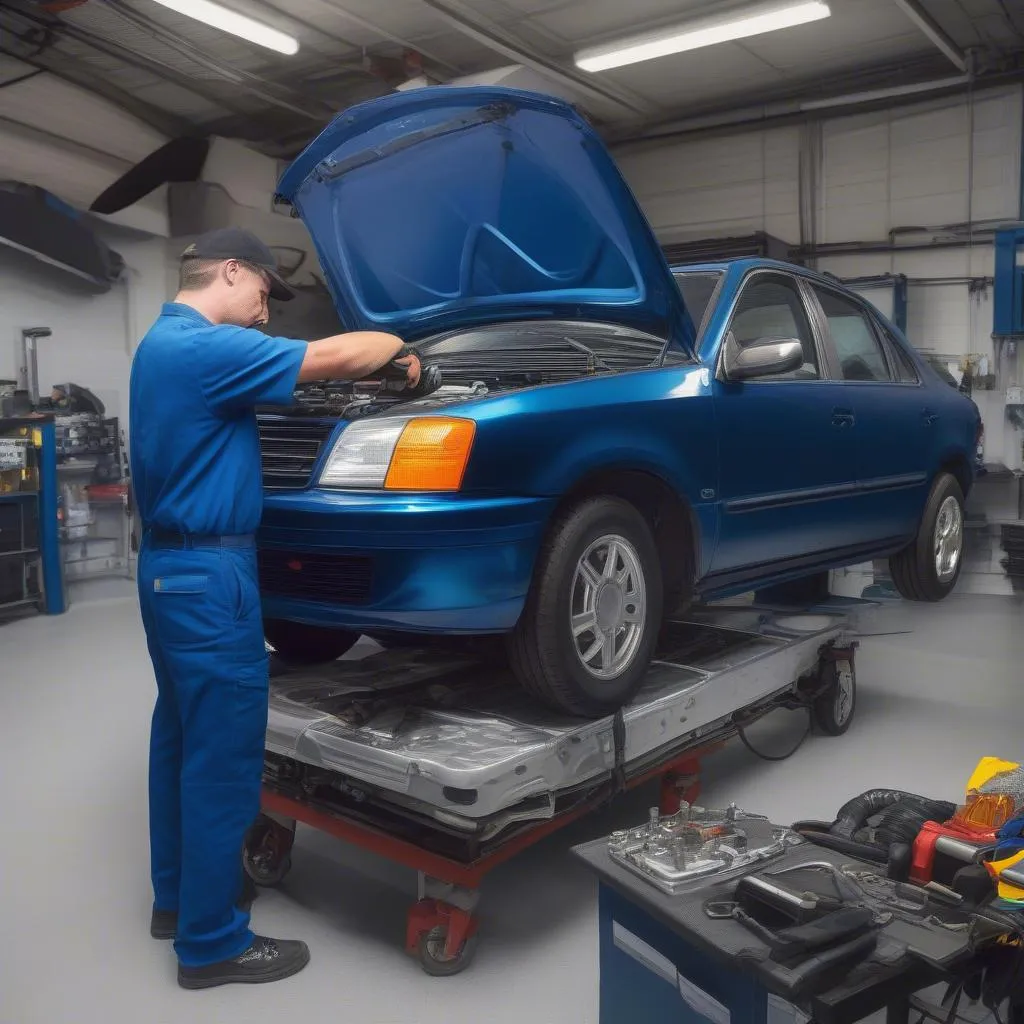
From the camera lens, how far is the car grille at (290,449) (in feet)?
7.61

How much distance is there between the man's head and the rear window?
4.46 ft

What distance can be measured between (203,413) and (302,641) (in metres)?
1.21

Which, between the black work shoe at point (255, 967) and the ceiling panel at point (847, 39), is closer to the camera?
the black work shoe at point (255, 967)

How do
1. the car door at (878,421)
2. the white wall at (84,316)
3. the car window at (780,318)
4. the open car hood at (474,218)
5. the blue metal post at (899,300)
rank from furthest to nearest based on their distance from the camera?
the blue metal post at (899,300)
the white wall at (84,316)
the car door at (878,421)
the car window at (780,318)
the open car hood at (474,218)

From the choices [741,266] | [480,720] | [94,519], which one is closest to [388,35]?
[94,519]

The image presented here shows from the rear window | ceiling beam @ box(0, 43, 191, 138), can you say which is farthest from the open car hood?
ceiling beam @ box(0, 43, 191, 138)

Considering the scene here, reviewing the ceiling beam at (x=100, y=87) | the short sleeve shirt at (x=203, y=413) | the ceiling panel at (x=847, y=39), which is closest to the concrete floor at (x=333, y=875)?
the short sleeve shirt at (x=203, y=413)

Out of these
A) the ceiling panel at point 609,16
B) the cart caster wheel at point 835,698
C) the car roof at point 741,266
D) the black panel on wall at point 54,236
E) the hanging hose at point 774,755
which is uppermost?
the ceiling panel at point 609,16

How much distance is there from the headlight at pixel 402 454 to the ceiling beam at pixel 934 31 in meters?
5.36

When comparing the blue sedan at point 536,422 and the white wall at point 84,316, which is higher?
the white wall at point 84,316

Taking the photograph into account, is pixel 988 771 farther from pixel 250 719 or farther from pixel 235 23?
pixel 235 23

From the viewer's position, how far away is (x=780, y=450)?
9.80 feet

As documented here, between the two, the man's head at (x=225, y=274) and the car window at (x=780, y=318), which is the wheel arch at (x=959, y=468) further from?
the man's head at (x=225, y=274)

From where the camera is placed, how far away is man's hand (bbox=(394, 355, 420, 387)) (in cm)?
215
